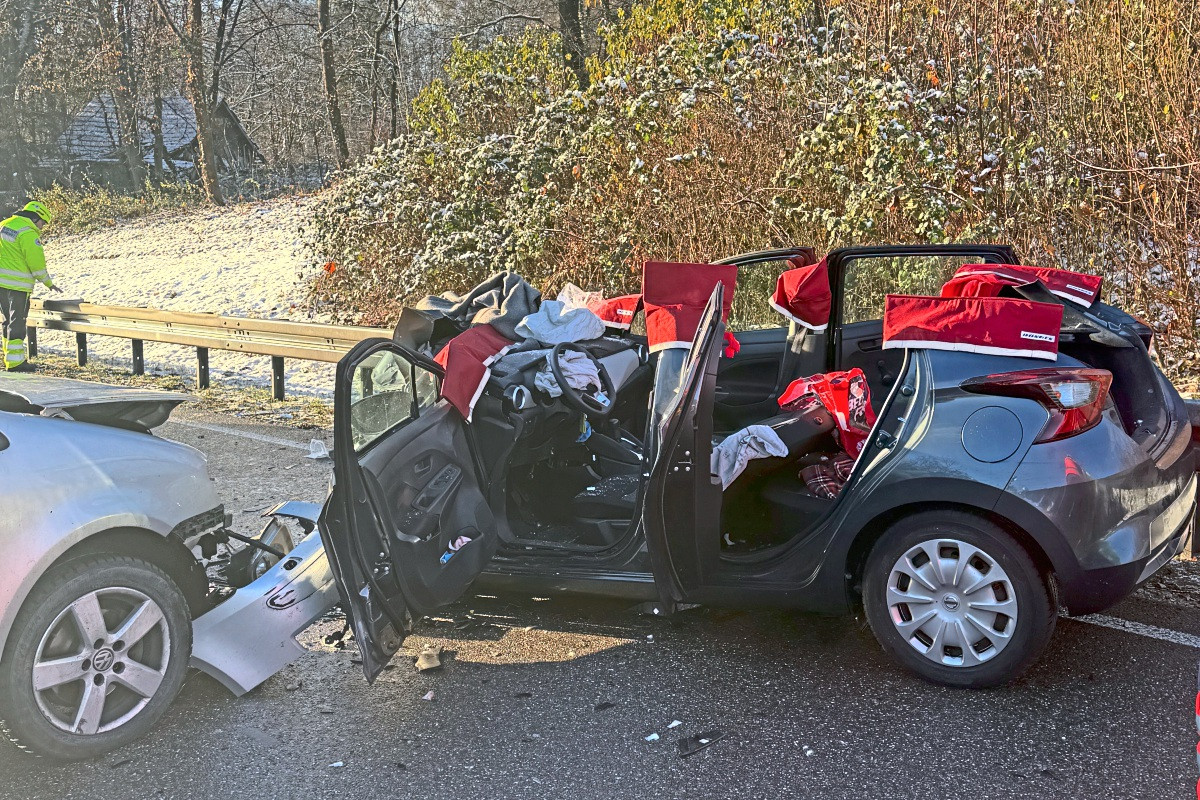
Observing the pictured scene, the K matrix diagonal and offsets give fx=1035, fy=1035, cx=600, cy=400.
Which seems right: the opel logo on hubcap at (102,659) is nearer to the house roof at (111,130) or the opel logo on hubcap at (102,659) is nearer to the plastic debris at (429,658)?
the plastic debris at (429,658)

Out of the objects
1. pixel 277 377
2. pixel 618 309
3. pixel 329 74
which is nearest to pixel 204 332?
pixel 277 377

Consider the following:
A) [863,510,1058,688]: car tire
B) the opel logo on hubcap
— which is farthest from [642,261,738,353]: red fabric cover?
the opel logo on hubcap

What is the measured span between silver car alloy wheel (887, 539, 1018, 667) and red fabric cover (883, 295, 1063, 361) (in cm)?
70

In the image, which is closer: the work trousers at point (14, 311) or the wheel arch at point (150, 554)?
the wheel arch at point (150, 554)

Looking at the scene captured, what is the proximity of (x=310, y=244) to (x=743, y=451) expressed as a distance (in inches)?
502

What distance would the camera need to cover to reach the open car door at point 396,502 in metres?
3.45

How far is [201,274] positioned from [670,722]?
59.7 ft

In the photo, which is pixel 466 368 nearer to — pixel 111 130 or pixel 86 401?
pixel 86 401

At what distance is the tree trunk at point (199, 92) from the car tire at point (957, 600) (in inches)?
1004

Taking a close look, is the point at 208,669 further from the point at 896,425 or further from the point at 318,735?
the point at 896,425

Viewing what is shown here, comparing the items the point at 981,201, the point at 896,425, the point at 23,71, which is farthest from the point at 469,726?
the point at 23,71

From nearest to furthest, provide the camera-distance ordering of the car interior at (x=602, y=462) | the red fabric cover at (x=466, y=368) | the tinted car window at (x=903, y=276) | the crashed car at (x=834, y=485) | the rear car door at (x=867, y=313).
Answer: the crashed car at (x=834, y=485), the red fabric cover at (x=466, y=368), the car interior at (x=602, y=462), the rear car door at (x=867, y=313), the tinted car window at (x=903, y=276)

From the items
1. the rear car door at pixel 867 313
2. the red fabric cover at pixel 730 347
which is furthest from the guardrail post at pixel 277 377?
the rear car door at pixel 867 313

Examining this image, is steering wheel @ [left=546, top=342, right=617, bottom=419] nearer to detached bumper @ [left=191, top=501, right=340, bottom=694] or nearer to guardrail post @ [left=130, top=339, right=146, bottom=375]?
detached bumper @ [left=191, top=501, right=340, bottom=694]
